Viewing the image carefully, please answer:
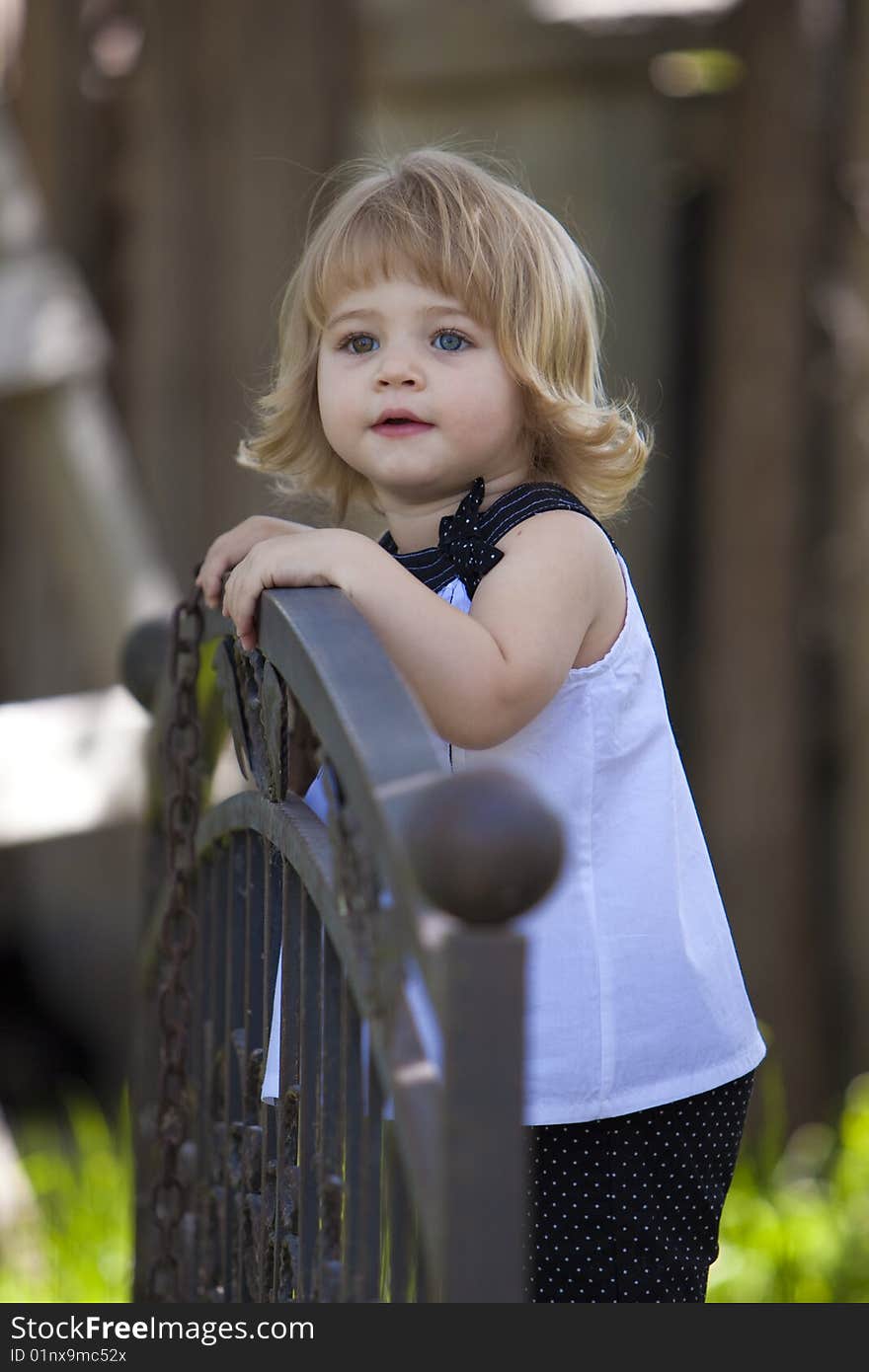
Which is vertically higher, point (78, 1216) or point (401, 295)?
point (401, 295)

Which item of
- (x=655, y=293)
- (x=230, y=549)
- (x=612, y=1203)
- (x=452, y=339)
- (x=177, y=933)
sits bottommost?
(x=612, y=1203)

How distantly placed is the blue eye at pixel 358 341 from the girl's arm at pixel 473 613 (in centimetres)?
23

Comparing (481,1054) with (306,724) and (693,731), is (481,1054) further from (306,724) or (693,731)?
(693,731)

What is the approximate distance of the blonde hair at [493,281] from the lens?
5.06 feet

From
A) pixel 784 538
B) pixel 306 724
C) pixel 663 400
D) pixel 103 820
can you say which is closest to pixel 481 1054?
pixel 306 724

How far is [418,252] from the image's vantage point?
1533 mm

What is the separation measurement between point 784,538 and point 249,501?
1289 mm

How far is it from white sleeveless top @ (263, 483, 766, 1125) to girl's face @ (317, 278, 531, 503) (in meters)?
0.06

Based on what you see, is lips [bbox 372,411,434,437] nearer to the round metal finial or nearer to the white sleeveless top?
the white sleeveless top

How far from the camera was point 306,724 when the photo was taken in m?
1.48

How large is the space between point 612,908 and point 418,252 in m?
0.61

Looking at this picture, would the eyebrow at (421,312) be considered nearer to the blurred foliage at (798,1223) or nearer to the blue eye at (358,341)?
the blue eye at (358,341)

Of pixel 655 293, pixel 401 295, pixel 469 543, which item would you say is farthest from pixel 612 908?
pixel 655 293

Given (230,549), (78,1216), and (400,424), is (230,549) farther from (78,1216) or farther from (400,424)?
(78,1216)
